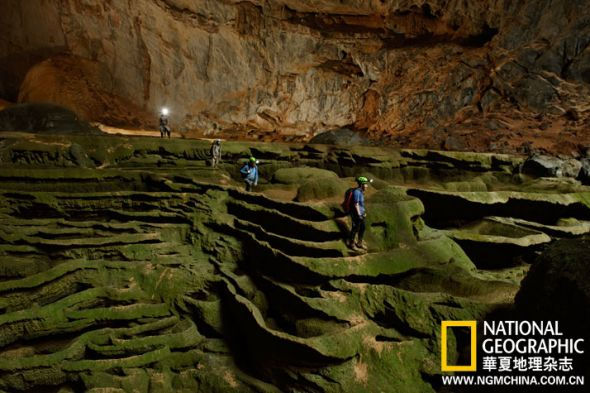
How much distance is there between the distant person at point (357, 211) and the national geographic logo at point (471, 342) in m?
2.18

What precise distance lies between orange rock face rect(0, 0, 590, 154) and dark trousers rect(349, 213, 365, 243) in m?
14.3

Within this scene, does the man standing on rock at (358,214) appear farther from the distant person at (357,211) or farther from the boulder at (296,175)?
→ the boulder at (296,175)

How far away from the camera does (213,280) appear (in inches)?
319

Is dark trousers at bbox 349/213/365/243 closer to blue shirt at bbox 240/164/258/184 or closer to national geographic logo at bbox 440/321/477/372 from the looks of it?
national geographic logo at bbox 440/321/477/372

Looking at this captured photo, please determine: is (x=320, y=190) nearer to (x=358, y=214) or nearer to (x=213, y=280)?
(x=358, y=214)

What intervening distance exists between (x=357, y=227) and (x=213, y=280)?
3.66 meters

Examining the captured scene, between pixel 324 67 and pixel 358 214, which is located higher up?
pixel 324 67

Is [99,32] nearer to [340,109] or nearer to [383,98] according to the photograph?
[340,109]

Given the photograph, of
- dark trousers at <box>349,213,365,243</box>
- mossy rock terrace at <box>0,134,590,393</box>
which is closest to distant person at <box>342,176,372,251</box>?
dark trousers at <box>349,213,365,243</box>

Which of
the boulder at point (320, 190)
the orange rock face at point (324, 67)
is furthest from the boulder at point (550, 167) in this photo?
the boulder at point (320, 190)

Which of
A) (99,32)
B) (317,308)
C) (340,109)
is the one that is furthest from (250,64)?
(317,308)

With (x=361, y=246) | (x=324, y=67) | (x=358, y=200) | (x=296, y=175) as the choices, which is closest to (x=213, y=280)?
(x=361, y=246)

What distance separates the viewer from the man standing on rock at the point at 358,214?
698cm

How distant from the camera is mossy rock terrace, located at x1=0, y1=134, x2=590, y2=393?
19.6 ft
